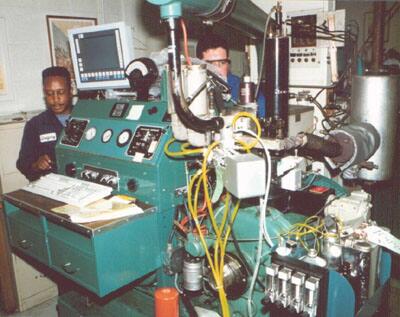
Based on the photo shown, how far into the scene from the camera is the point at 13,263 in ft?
9.26

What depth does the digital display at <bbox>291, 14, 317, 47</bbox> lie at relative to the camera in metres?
3.10

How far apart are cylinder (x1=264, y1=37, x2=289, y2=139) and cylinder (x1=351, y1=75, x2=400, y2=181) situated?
0.76 meters

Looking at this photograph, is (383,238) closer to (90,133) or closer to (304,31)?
(90,133)

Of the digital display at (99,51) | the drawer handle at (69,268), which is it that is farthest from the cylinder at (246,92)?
the drawer handle at (69,268)

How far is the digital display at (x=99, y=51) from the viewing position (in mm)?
2234

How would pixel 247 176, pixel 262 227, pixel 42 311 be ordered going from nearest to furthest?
pixel 247 176 → pixel 262 227 → pixel 42 311

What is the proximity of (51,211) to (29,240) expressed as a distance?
15.5 inches

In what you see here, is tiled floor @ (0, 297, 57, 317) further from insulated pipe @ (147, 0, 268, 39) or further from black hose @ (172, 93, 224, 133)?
insulated pipe @ (147, 0, 268, 39)

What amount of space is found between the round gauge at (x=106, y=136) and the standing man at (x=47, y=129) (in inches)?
24.7

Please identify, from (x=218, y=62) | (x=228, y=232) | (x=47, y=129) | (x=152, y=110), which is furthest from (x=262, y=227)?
(x=47, y=129)

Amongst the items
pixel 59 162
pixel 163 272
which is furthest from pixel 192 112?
pixel 59 162

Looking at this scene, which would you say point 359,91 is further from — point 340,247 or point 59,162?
point 59,162

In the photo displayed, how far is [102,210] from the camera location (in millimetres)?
1805

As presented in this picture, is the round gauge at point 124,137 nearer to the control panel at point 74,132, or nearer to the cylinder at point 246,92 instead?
the control panel at point 74,132
